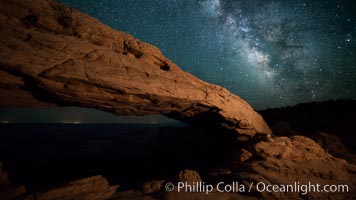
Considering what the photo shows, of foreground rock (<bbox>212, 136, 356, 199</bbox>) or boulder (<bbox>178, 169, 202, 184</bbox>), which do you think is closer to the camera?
foreground rock (<bbox>212, 136, 356, 199</bbox>)

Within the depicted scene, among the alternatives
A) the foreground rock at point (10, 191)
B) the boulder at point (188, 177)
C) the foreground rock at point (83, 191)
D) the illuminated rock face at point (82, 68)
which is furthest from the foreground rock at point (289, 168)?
the foreground rock at point (10, 191)

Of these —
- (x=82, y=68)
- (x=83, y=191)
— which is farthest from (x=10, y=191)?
(x=82, y=68)

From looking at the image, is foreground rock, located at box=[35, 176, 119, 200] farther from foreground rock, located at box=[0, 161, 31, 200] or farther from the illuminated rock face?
the illuminated rock face

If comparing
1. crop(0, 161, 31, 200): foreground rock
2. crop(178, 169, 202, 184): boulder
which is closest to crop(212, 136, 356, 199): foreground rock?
crop(178, 169, 202, 184): boulder

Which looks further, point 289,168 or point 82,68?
point 289,168

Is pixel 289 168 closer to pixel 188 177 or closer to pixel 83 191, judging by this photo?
pixel 188 177

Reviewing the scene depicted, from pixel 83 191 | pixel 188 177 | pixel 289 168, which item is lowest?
pixel 83 191

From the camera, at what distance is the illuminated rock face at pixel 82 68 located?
5066 mm

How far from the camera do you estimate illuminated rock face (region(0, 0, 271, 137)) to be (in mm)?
5066

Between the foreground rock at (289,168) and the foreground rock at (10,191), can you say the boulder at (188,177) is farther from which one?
the foreground rock at (10,191)

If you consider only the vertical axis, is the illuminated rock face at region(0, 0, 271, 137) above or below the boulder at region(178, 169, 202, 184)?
above

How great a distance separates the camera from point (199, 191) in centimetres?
579

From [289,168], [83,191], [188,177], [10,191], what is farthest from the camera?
[289,168]

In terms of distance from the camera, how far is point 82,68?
5.67m
